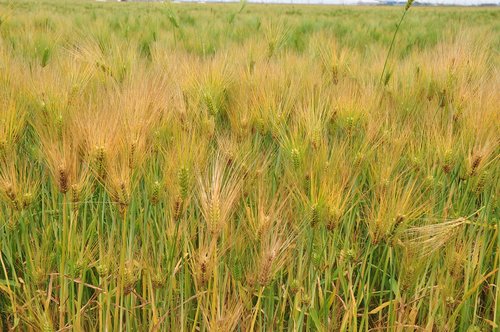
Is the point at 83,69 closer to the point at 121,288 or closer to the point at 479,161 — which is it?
the point at 121,288

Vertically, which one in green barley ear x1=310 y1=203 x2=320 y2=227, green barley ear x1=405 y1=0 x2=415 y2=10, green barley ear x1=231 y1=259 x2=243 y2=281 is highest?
green barley ear x1=405 y1=0 x2=415 y2=10

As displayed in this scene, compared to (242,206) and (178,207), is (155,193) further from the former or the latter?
(242,206)

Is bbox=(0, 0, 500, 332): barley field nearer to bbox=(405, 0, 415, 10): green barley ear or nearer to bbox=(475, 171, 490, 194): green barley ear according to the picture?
bbox=(475, 171, 490, 194): green barley ear

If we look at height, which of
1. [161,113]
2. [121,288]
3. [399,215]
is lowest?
[121,288]

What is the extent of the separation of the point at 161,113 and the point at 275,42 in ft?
4.39

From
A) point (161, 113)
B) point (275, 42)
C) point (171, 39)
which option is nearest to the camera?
point (161, 113)

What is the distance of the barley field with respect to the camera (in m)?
0.96

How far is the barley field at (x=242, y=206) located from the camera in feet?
3.13

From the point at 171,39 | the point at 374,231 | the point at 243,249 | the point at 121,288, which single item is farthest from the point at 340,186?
the point at 171,39

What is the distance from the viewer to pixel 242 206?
122 centimetres

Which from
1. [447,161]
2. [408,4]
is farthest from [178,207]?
[408,4]

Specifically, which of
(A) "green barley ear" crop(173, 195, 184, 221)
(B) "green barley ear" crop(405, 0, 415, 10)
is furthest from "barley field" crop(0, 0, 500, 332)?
(B) "green barley ear" crop(405, 0, 415, 10)

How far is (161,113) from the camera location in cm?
128

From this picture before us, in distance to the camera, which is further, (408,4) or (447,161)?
(408,4)
